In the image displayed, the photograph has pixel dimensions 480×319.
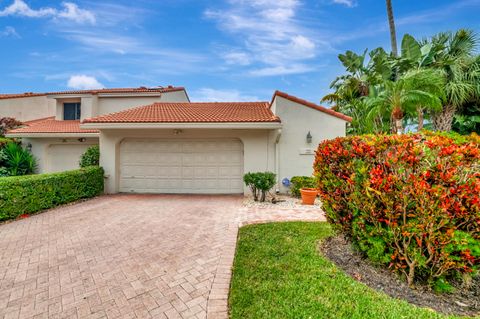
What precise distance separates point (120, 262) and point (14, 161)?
12.9 m

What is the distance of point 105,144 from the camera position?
10.6 meters

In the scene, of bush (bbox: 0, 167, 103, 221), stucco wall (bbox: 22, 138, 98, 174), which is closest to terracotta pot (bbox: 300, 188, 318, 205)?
bush (bbox: 0, 167, 103, 221)

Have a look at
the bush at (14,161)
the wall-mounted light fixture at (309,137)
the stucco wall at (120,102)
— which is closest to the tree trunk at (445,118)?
the wall-mounted light fixture at (309,137)

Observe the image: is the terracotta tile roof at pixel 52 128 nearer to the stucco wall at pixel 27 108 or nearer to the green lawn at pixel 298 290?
the stucco wall at pixel 27 108

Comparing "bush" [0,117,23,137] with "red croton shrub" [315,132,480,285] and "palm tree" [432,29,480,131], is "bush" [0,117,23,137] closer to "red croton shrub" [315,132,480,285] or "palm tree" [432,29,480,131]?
"red croton shrub" [315,132,480,285]

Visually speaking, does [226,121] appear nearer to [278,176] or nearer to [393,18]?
[278,176]

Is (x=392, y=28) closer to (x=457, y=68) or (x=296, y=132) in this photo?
(x=457, y=68)

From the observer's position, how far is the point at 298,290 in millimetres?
3010

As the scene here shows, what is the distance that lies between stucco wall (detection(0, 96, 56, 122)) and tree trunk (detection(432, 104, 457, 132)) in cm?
2717

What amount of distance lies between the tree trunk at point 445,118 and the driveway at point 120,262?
1028 cm

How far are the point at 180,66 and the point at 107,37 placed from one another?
6222 millimetres

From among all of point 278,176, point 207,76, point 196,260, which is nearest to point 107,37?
point 207,76

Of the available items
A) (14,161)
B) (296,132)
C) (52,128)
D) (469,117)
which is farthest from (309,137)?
(14,161)

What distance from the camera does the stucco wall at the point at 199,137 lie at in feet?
34.2
